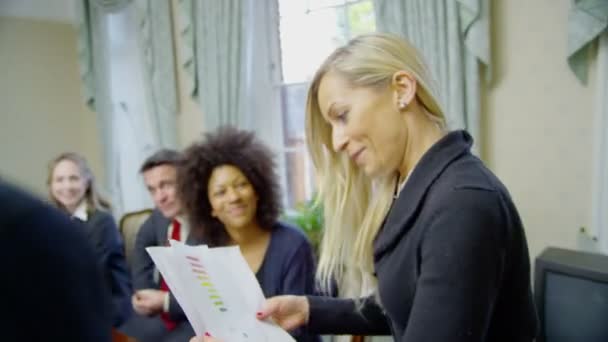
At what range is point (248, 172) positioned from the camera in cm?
181

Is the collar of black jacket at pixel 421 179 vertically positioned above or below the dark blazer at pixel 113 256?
above

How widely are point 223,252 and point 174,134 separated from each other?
1899 millimetres

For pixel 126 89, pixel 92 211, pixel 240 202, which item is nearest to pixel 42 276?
pixel 240 202

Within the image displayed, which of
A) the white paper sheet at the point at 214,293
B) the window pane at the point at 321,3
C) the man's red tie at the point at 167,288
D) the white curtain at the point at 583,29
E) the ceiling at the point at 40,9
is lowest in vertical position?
the man's red tie at the point at 167,288

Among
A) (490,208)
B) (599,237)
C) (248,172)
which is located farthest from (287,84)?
(490,208)

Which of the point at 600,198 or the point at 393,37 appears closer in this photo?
the point at 393,37

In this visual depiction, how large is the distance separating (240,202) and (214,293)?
2.42 ft

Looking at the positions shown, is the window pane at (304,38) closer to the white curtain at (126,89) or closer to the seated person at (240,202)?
the white curtain at (126,89)

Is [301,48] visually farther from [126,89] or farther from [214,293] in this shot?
[214,293]

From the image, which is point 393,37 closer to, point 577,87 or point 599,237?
point 577,87

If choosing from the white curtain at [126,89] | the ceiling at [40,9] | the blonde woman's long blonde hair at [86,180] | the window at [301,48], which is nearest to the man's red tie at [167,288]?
the blonde woman's long blonde hair at [86,180]

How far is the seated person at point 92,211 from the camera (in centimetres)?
228

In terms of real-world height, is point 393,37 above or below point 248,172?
above

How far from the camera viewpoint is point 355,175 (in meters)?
1.00
